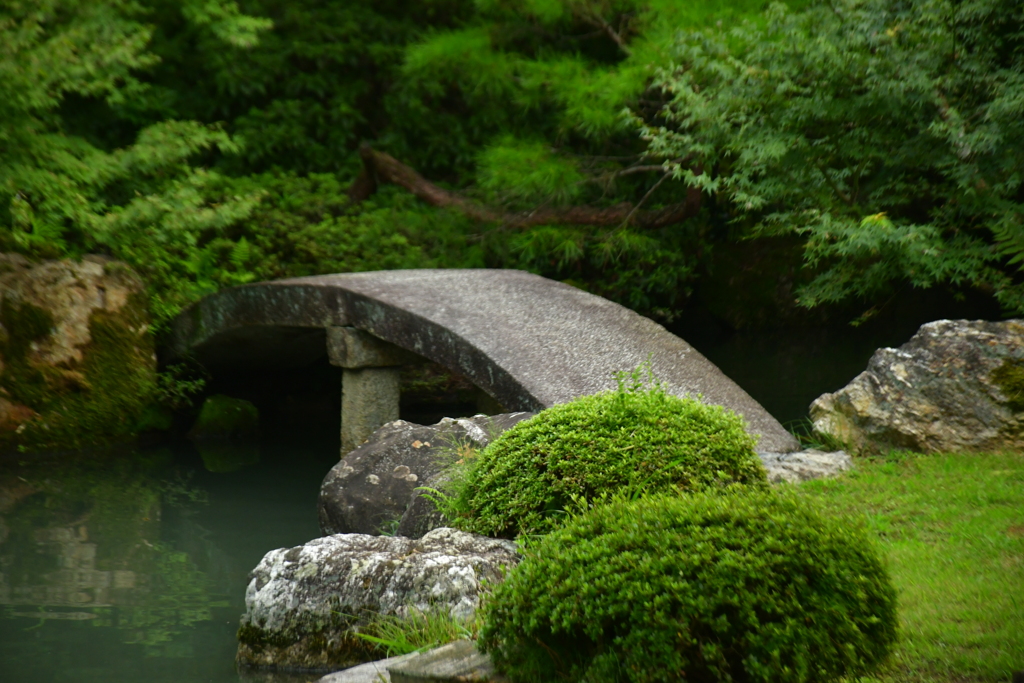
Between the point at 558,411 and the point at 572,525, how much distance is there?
1315 millimetres

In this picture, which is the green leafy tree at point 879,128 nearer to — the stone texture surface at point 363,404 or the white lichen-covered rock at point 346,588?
the stone texture surface at point 363,404

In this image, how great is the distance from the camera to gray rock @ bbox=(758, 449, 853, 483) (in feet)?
18.3

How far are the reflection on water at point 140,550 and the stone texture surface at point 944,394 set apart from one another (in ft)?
13.3

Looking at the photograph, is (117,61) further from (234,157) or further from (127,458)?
(127,458)

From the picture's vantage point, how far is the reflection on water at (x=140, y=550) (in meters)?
4.55

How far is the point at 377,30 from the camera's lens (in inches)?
555

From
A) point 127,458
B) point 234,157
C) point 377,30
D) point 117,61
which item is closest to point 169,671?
point 127,458

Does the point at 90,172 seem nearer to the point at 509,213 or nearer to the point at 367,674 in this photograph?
the point at 509,213

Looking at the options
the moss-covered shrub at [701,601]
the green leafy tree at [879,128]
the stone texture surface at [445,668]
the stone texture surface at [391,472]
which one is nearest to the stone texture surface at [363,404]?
the stone texture surface at [391,472]

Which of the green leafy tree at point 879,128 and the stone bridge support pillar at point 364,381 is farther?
the stone bridge support pillar at point 364,381

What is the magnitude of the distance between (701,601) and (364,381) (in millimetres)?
5831

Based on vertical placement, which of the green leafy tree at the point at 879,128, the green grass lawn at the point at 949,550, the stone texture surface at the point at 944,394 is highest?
the green leafy tree at the point at 879,128

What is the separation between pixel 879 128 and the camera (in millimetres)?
7676

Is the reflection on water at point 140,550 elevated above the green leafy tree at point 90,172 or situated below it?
below
